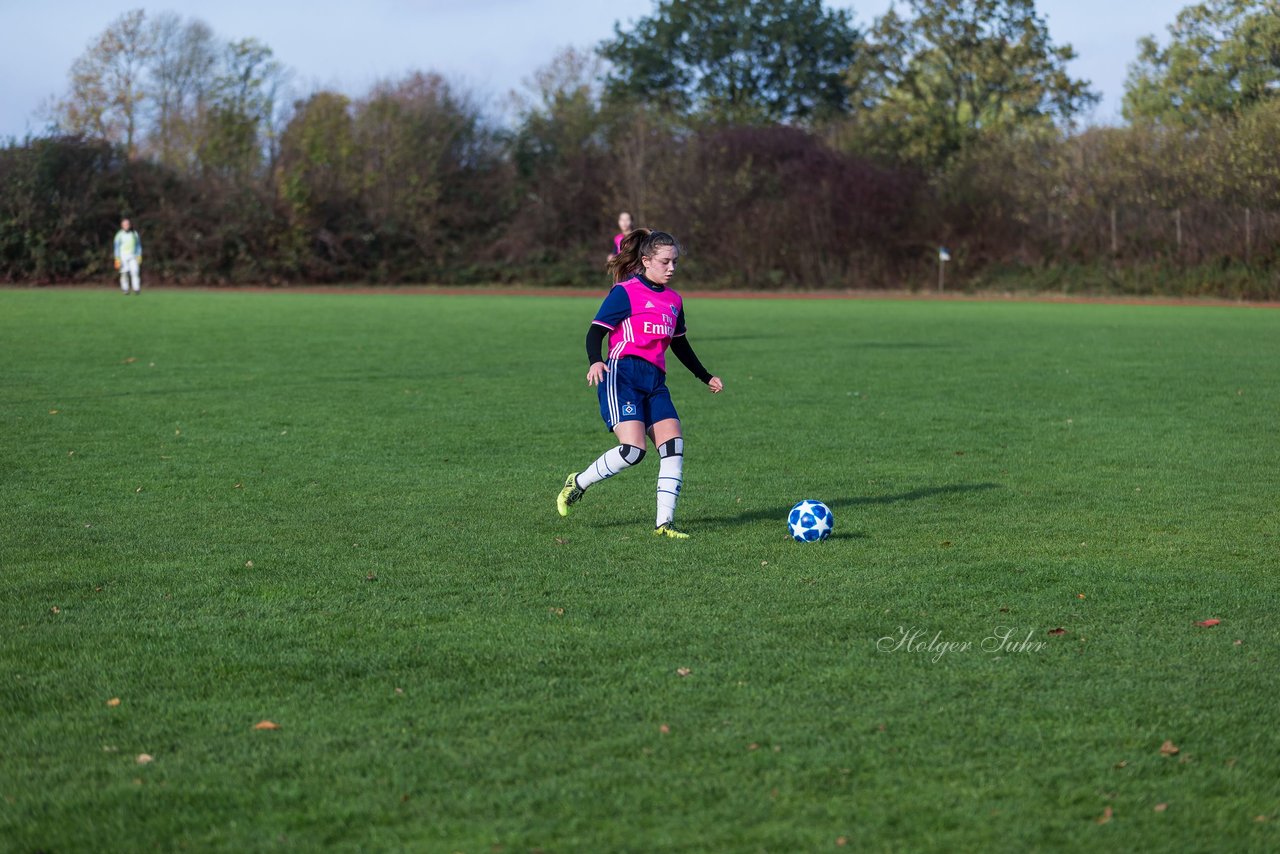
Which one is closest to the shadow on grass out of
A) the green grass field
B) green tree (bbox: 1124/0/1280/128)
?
the green grass field

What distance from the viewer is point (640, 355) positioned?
7422mm

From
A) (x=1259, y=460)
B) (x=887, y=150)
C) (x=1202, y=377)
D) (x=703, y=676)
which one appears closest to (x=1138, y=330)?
(x=1202, y=377)

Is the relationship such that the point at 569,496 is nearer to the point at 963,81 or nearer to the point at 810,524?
the point at 810,524

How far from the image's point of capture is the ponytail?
7277 millimetres

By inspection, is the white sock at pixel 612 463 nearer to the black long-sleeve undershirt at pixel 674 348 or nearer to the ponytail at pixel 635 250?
the black long-sleeve undershirt at pixel 674 348

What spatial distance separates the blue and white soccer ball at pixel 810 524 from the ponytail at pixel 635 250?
1.60 m

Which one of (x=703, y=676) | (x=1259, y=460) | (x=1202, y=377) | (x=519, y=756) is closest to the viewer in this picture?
(x=519, y=756)

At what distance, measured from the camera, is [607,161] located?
51.6m

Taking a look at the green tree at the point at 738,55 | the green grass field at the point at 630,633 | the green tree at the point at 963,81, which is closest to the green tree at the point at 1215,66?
the green tree at the point at 963,81

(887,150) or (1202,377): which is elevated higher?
(887,150)

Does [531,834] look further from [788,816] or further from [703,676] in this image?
[703,676]

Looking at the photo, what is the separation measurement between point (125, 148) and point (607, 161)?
58.7 ft
